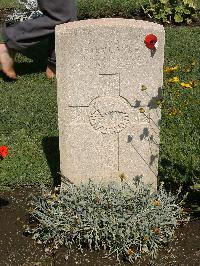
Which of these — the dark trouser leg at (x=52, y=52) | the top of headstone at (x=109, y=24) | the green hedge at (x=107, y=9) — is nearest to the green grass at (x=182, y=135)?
the top of headstone at (x=109, y=24)

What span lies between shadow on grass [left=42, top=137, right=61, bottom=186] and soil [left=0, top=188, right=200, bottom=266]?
1.74 feet

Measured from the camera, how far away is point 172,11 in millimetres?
8797

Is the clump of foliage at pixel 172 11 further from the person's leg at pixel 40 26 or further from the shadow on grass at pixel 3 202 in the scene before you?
the shadow on grass at pixel 3 202

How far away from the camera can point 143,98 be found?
3.89 meters

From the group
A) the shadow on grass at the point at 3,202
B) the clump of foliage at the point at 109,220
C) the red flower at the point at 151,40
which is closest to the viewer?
the red flower at the point at 151,40

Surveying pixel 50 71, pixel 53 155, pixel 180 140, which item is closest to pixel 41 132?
pixel 53 155

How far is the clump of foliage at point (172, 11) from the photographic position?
8586mm

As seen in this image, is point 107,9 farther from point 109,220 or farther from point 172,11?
point 109,220

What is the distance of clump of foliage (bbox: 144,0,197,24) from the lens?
8.59m

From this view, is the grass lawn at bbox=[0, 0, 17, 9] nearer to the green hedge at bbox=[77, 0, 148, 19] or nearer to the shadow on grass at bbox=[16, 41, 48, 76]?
the green hedge at bbox=[77, 0, 148, 19]

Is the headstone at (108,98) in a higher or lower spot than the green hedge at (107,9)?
higher

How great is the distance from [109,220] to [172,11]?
5.71 meters

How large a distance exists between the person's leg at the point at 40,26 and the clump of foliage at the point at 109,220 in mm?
2699

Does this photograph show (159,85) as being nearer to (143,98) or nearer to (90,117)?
(143,98)
